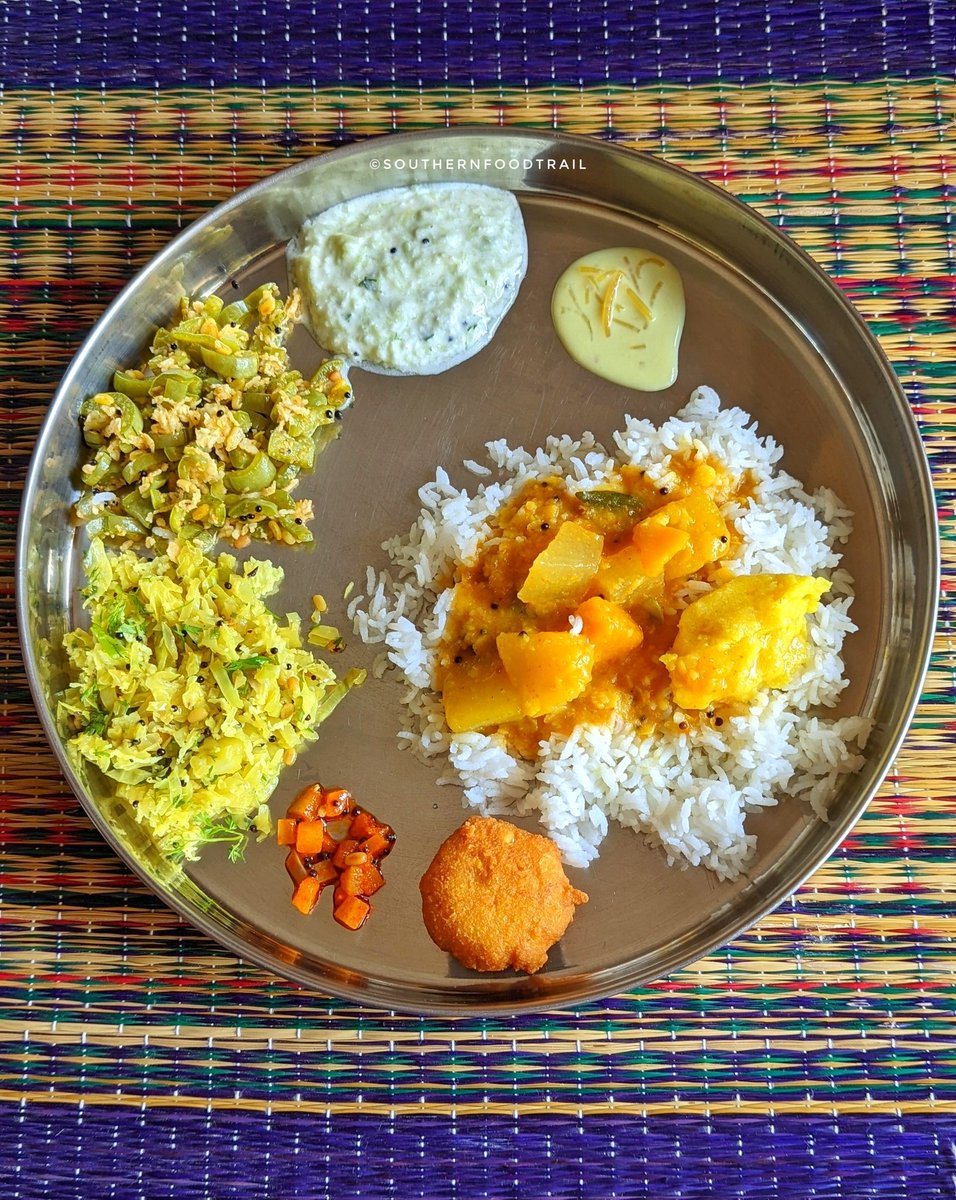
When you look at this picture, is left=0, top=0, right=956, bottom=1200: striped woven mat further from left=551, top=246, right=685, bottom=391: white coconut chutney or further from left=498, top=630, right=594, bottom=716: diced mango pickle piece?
left=498, top=630, right=594, bottom=716: diced mango pickle piece

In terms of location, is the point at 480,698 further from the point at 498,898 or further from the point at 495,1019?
the point at 495,1019

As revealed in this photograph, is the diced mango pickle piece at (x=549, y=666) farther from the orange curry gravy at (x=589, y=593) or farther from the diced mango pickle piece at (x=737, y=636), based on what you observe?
the diced mango pickle piece at (x=737, y=636)

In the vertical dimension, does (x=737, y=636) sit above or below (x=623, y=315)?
→ below

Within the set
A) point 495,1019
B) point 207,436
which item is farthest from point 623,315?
point 495,1019

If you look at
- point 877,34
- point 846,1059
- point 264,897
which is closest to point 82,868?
point 264,897

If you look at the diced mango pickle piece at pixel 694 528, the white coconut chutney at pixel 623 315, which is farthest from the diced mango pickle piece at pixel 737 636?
the white coconut chutney at pixel 623 315

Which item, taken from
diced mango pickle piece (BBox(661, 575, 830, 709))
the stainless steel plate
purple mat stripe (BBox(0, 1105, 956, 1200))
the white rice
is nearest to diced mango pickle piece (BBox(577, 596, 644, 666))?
diced mango pickle piece (BBox(661, 575, 830, 709))
